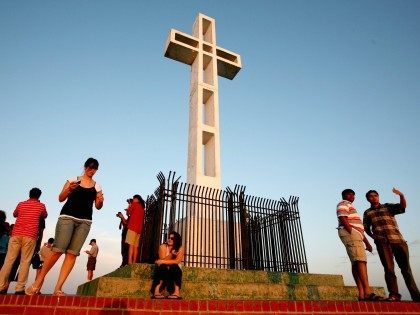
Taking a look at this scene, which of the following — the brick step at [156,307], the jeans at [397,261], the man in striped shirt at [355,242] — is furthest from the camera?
the jeans at [397,261]

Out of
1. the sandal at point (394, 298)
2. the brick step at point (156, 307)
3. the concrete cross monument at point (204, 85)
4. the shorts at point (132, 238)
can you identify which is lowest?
the brick step at point (156, 307)

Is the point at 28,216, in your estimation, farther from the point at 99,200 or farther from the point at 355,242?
the point at 355,242

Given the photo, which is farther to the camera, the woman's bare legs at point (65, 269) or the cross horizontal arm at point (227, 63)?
the cross horizontal arm at point (227, 63)

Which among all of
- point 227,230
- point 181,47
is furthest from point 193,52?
point 227,230

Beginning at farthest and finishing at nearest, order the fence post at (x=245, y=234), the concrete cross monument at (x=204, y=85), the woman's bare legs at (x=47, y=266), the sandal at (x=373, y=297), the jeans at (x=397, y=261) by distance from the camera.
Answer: the concrete cross monument at (x=204, y=85) < the fence post at (x=245, y=234) < the jeans at (x=397, y=261) < the sandal at (x=373, y=297) < the woman's bare legs at (x=47, y=266)

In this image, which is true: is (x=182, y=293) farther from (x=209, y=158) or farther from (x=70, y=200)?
(x=209, y=158)

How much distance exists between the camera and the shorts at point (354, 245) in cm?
466

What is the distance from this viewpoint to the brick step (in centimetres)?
324

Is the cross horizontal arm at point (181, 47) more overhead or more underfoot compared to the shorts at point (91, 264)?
more overhead

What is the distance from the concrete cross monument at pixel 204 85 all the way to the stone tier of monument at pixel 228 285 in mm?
3511

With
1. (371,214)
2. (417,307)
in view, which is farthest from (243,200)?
(417,307)

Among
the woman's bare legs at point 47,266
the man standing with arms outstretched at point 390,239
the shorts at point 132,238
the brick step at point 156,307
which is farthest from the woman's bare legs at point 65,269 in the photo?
the man standing with arms outstretched at point 390,239

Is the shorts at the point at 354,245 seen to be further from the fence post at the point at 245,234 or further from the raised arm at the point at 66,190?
the raised arm at the point at 66,190

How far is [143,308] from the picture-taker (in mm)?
3439
